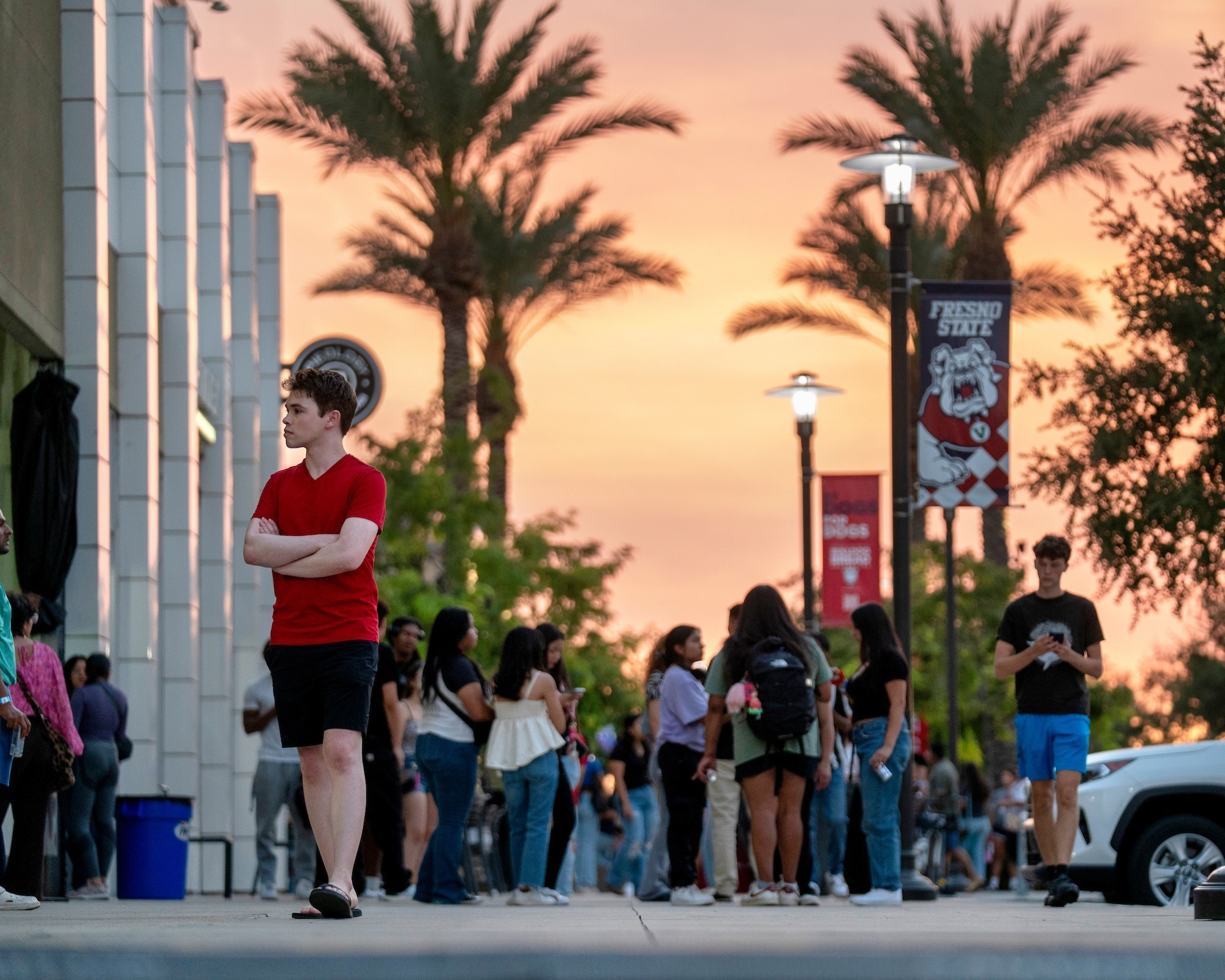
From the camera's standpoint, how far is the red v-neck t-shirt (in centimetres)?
761

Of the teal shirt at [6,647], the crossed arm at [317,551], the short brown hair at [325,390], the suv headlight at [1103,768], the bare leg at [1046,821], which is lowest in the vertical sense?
Result: the bare leg at [1046,821]

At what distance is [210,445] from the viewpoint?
25.7 metres

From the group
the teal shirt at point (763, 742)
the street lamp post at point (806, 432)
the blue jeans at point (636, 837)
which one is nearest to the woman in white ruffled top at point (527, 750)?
the teal shirt at point (763, 742)

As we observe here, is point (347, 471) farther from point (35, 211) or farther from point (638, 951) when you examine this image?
point (35, 211)

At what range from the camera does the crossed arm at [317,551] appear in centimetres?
754

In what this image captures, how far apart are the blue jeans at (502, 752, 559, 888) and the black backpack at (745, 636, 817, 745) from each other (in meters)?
1.27

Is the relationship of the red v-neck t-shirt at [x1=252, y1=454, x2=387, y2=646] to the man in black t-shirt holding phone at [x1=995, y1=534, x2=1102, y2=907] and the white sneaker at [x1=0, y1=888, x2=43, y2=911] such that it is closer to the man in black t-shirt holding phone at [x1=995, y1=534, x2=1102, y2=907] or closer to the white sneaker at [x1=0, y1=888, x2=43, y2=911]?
the white sneaker at [x1=0, y1=888, x2=43, y2=911]

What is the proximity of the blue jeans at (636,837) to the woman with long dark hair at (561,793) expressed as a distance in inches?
154

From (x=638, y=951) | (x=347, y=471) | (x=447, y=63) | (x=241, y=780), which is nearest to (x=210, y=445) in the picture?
(x=241, y=780)

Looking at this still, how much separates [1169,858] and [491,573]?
76.3 feet

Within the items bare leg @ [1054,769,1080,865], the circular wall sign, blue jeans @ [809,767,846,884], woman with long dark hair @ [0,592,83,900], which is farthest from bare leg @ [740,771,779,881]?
the circular wall sign

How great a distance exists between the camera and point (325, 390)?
7801mm

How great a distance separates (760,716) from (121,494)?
10088 millimetres

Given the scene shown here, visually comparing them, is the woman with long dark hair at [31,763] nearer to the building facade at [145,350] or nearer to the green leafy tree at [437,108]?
the building facade at [145,350]
